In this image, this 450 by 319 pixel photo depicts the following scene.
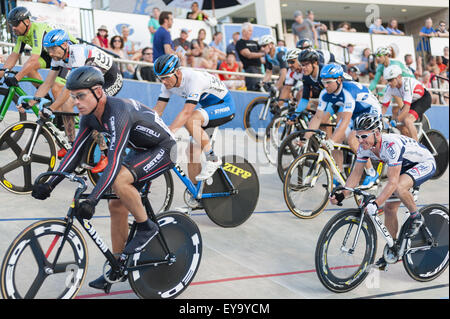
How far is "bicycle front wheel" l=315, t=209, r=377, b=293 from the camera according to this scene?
4137 millimetres

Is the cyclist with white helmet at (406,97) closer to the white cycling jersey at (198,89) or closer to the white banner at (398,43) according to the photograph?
the white cycling jersey at (198,89)

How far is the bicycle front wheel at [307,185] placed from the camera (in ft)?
18.9

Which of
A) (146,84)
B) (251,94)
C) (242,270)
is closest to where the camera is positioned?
(242,270)

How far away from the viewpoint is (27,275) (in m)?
3.18

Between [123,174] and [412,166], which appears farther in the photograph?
[412,166]

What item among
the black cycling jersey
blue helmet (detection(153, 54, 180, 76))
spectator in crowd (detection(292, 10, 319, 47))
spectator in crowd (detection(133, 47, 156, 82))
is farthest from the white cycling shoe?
spectator in crowd (detection(292, 10, 319, 47))

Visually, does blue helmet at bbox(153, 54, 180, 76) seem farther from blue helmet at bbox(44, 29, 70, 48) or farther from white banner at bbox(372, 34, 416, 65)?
white banner at bbox(372, 34, 416, 65)

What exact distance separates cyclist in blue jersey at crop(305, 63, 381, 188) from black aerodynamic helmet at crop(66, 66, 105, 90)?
10.6ft

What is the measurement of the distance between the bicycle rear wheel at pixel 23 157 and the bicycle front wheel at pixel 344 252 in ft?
9.21

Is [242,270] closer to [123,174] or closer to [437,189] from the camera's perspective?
[123,174]

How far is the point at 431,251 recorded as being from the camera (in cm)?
492

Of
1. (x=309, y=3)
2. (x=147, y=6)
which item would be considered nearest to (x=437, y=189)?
(x=147, y=6)

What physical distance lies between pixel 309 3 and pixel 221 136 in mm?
12037

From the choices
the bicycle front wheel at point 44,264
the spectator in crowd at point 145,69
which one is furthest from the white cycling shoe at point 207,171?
the spectator in crowd at point 145,69
